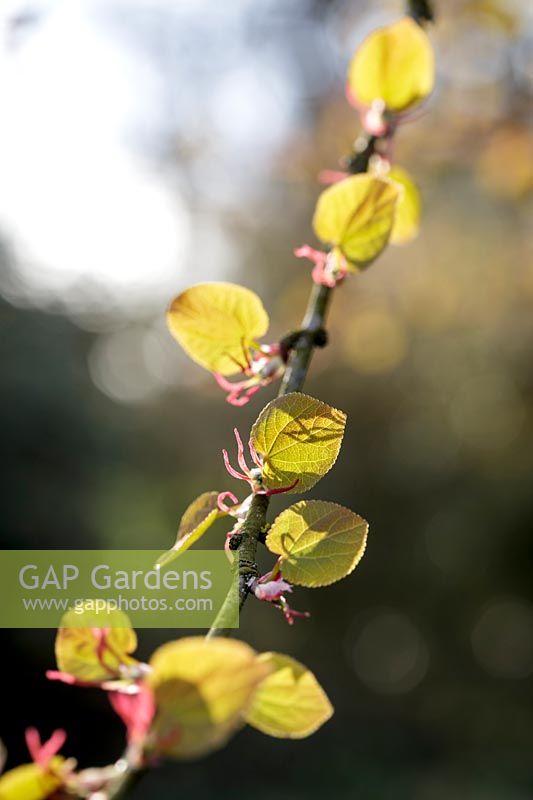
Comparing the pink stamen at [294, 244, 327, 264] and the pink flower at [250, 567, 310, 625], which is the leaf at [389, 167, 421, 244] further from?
the pink flower at [250, 567, 310, 625]

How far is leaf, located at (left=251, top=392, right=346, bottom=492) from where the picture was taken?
0.35 metres

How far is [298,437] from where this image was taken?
0.35 metres

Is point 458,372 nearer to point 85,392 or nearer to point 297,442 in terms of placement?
point 85,392

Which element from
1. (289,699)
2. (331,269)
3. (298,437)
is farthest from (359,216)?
(289,699)

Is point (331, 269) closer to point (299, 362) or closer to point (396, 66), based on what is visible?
point (299, 362)

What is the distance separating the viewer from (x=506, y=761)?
525 centimetres

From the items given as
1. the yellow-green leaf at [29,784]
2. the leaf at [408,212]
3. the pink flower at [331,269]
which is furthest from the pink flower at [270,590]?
the leaf at [408,212]

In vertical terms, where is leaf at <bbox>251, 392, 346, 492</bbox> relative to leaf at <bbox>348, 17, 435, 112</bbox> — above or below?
below

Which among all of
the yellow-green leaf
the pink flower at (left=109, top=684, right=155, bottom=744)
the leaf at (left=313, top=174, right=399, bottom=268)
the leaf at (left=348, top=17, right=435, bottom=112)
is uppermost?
the leaf at (left=348, top=17, right=435, bottom=112)

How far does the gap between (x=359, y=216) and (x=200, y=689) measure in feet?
1.03

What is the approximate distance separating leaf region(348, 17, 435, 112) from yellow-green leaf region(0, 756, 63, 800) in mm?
510

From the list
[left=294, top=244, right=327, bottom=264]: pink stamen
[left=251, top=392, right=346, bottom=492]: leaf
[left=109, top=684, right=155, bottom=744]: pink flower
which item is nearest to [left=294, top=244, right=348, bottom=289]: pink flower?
[left=294, top=244, right=327, bottom=264]: pink stamen

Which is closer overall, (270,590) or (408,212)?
(270,590)

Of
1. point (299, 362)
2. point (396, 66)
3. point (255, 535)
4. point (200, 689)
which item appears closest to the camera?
point (200, 689)
